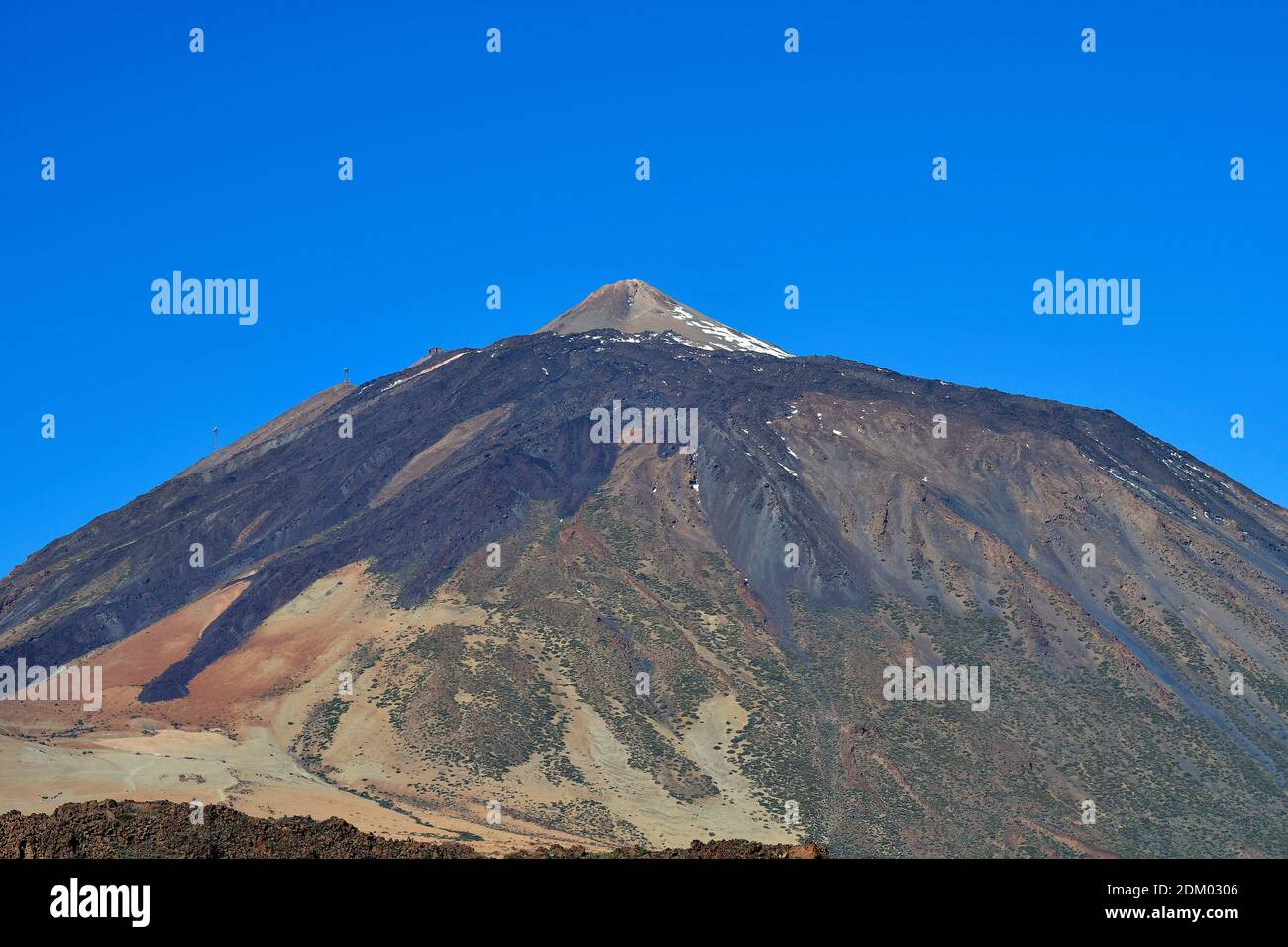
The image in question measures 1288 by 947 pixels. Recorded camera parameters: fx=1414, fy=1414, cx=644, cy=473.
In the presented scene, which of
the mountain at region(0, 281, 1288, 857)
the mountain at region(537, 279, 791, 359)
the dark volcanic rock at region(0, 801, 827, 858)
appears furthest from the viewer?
the mountain at region(537, 279, 791, 359)

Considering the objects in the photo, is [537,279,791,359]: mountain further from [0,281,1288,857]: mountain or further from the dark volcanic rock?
the dark volcanic rock

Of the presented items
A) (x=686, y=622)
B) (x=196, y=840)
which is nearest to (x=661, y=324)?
(x=686, y=622)

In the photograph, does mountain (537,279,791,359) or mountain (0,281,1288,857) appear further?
mountain (537,279,791,359)

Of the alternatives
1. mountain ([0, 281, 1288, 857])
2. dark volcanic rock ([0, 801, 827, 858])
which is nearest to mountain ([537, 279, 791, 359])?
mountain ([0, 281, 1288, 857])

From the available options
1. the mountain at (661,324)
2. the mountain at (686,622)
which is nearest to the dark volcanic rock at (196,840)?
the mountain at (686,622)

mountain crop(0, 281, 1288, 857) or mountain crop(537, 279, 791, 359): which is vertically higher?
mountain crop(537, 279, 791, 359)

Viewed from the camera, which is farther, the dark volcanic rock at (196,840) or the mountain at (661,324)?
the mountain at (661,324)

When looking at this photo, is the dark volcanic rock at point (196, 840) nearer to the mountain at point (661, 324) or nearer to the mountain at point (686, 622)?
the mountain at point (686, 622)
